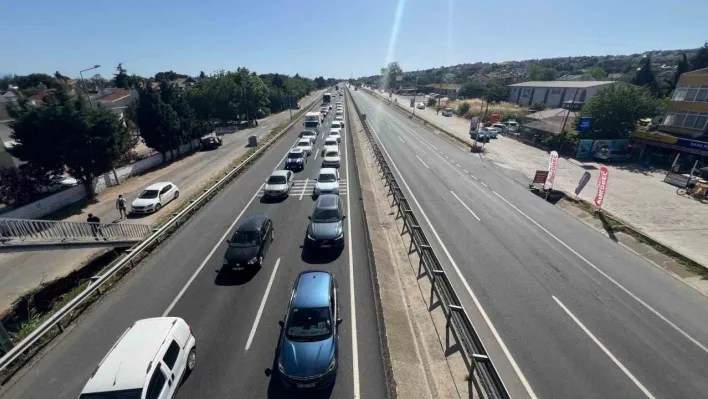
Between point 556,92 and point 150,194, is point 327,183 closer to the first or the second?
point 150,194

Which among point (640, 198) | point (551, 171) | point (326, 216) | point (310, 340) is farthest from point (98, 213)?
point (640, 198)

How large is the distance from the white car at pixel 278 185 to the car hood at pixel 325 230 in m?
A: 8.20

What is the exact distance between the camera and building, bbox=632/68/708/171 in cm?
3203

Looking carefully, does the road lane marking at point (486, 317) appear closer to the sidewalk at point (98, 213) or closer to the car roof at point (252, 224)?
the car roof at point (252, 224)

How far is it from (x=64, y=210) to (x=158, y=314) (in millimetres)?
19969

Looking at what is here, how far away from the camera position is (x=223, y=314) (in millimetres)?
12133

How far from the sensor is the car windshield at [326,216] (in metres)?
17.2

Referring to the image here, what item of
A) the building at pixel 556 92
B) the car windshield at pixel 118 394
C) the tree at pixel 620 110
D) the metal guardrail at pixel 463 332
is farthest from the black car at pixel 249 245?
the building at pixel 556 92

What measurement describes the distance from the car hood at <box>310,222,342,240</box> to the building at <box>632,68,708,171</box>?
3868 centimetres

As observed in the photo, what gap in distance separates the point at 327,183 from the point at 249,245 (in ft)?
35.8

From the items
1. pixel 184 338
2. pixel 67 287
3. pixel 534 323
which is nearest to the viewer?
pixel 184 338

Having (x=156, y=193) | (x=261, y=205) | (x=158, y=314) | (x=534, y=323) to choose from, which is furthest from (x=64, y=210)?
(x=534, y=323)

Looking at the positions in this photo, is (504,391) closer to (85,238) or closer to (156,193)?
(85,238)

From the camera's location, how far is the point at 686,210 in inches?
925
